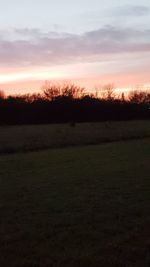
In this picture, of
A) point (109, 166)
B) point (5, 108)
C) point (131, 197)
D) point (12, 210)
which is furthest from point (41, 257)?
point (5, 108)

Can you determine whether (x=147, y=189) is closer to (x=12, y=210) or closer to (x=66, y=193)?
(x=66, y=193)

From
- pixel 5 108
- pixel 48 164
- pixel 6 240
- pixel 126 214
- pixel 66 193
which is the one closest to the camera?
pixel 6 240

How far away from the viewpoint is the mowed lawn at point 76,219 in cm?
725

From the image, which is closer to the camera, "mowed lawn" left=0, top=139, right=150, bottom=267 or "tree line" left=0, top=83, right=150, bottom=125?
"mowed lawn" left=0, top=139, right=150, bottom=267

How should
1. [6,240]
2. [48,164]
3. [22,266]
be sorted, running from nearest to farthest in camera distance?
1. [22,266]
2. [6,240]
3. [48,164]

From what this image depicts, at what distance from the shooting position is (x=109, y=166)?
69.8 ft

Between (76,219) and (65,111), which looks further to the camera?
(65,111)

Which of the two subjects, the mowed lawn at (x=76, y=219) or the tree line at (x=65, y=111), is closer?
the mowed lawn at (x=76, y=219)

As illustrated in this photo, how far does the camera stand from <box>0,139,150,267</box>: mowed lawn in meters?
7.25

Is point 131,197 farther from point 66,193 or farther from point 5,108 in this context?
point 5,108

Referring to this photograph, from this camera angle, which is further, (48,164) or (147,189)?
(48,164)

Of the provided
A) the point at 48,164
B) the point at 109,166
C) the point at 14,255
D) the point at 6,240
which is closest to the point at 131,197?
the point at 6,240

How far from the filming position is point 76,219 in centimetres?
999

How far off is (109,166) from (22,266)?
14.6 meters
